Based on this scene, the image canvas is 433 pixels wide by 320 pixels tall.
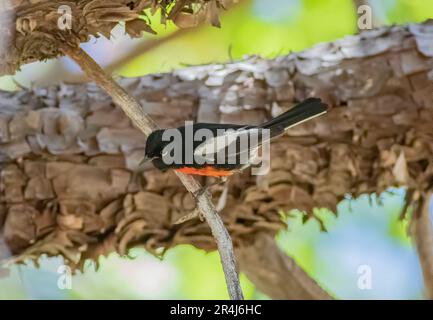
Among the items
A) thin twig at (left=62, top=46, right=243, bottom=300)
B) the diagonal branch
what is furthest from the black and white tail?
the diagonal branch

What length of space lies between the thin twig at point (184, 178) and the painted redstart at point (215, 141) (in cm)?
6

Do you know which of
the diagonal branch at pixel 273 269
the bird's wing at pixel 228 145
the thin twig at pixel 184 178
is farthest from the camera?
the diagonal branch at pixel 273 269

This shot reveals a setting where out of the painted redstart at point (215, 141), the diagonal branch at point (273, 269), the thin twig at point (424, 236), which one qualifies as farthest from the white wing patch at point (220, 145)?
the thin twig at point (424, 236)

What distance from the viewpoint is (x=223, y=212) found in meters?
3.00

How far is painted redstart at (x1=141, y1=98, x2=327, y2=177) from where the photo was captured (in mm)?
1908

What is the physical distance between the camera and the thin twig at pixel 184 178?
1.70m

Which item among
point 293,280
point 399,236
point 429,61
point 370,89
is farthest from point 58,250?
point 399,236

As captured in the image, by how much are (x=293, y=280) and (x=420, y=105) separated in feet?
2.90

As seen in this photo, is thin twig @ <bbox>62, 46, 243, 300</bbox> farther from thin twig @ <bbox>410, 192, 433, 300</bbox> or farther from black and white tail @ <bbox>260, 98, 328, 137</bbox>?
thin twig @ <bbox>410, 192, 433, 300</bbox>

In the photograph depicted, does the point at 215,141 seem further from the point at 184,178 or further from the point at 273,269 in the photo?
the point at 273,269

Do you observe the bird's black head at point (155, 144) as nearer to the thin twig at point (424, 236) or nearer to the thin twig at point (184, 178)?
the thin twig at point (184, 178)

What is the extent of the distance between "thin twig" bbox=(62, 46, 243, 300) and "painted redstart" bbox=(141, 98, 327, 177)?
0.06 m
